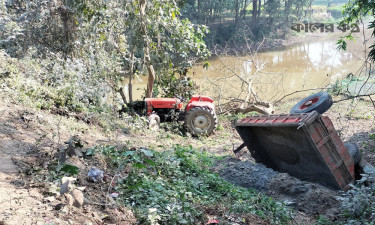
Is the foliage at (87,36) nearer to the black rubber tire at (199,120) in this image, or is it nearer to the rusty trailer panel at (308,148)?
the black rubber tire at (199,120)

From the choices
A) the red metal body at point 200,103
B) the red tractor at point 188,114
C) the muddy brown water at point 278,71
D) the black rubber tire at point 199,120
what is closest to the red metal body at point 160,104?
the red tractor at point 188,114

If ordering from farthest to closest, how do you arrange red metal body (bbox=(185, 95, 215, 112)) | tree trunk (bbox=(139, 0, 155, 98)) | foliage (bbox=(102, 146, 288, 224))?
tree trunk (bbox=(139, 0, 155, 98)), red metal body (bbox=(185, 95, 215, 112)), foliage (bbox=(102, 146, 288, 224))

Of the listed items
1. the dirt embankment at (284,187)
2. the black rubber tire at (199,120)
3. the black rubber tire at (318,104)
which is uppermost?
the black rubber tire at (318,104)

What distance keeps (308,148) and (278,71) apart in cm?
1788

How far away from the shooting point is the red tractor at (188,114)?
34.8 ft

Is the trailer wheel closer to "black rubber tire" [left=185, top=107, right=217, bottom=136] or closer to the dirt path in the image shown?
"black rubber tire" [left=185, top=107, right=217, bottom=136]

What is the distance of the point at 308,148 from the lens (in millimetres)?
6246

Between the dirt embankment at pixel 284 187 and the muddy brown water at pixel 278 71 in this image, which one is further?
the muddy brown water at pixel 278 71

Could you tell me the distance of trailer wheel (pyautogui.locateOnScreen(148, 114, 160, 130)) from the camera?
33.6 feet

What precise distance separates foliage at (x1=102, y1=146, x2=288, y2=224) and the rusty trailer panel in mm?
1201

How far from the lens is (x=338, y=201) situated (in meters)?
5.47

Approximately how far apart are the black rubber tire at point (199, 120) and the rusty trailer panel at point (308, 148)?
3.46 m

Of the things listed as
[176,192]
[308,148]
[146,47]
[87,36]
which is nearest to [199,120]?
[146,47]

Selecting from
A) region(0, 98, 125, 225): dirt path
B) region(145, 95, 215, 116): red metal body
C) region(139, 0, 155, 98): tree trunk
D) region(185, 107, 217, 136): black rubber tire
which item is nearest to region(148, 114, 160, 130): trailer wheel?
region(145, 95, 215, 116): red metal body
